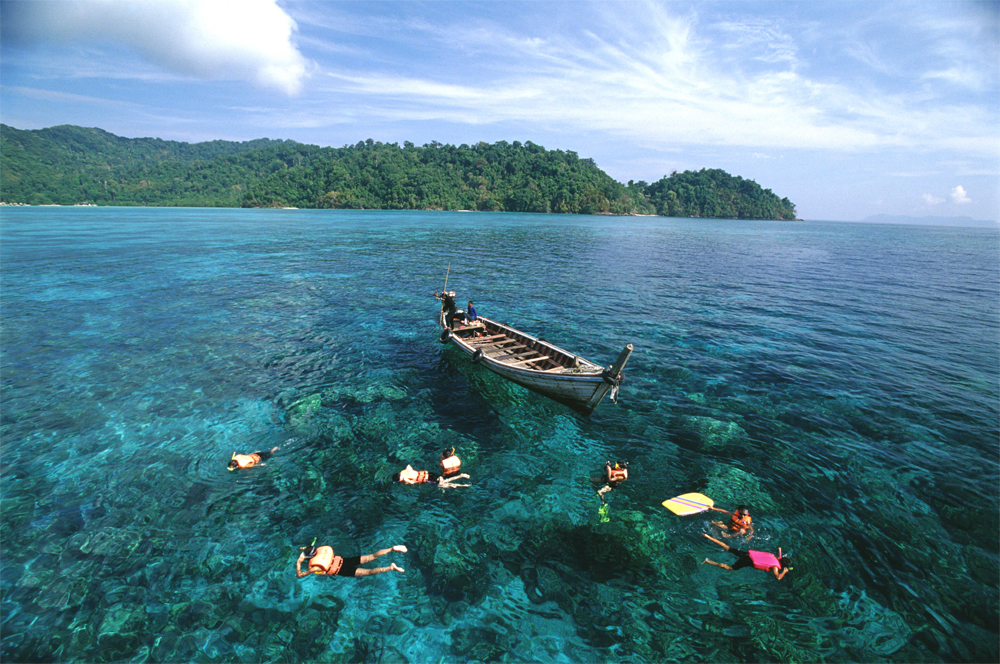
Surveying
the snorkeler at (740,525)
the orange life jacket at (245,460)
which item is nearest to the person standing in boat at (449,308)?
the orange life jacket at (245,460)

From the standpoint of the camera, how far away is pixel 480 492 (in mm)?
12352

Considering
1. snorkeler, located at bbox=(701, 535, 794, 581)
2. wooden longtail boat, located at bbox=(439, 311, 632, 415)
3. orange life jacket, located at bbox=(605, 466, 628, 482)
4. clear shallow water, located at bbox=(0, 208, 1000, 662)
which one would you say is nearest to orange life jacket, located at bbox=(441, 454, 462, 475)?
clear shallow water, located at bbox=(0, 208, 1000, 662)

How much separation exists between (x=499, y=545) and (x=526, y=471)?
2965mm

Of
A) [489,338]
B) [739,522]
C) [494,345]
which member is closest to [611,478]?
[739,522]

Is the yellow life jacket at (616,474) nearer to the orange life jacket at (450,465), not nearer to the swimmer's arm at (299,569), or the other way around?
the orange life jacket at (450,465)

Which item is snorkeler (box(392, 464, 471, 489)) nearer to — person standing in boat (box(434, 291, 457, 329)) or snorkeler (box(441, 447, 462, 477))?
snorkeler (box(441, 447, 462, 477))

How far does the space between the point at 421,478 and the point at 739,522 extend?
910 centimetres

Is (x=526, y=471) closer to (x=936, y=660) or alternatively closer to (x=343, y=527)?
(x=343, y=527)

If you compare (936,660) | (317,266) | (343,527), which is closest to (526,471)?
(343,527)

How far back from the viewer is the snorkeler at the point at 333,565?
9562mm

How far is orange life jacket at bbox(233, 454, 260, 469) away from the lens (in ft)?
42.6

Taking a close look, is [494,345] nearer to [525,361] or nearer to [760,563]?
[525,361]

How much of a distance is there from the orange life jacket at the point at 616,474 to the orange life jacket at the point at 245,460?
1140 cm

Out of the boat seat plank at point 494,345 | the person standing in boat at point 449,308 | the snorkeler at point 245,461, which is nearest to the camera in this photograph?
the snorkeler at point 245,461
